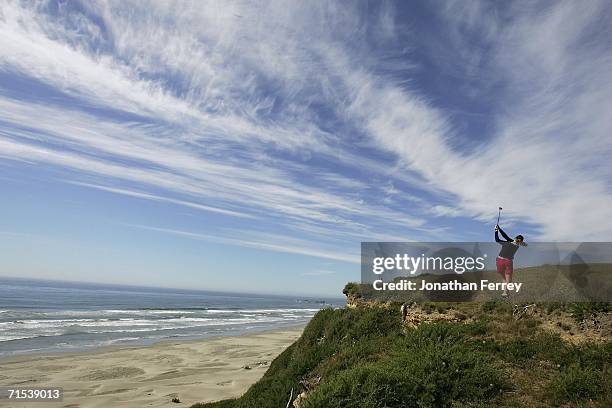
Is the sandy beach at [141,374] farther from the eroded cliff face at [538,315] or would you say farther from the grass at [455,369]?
the eroded cliff face at [538,315]

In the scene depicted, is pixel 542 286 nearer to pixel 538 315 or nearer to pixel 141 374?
pixel 538 315

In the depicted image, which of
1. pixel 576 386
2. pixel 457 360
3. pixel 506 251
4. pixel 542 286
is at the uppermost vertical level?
pixel 506 251

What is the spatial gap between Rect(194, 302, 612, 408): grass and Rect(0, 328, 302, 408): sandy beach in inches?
440

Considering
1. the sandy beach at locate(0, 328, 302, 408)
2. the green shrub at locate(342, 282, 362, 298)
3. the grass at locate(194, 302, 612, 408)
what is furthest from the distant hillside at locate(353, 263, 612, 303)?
the sandy beach at locate(0, 328, 302, 408)

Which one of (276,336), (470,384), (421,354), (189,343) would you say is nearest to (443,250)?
(421,354)

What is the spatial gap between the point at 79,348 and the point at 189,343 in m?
11.6

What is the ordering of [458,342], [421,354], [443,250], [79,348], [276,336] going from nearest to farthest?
[421,354] < [458,342] < [443,250] < [79,348] < [276,336]

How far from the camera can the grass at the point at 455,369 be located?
9023mm

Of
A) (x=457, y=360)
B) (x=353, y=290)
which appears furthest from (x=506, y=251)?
(x=353, y=290)

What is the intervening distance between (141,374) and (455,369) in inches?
1078

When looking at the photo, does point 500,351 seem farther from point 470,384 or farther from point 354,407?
point 354,407

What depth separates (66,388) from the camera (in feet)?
81.1

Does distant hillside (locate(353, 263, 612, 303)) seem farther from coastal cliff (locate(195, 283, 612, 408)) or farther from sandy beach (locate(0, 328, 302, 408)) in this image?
sandy beach (locate(0, 328, 302, 408))

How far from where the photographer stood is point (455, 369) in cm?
1019
